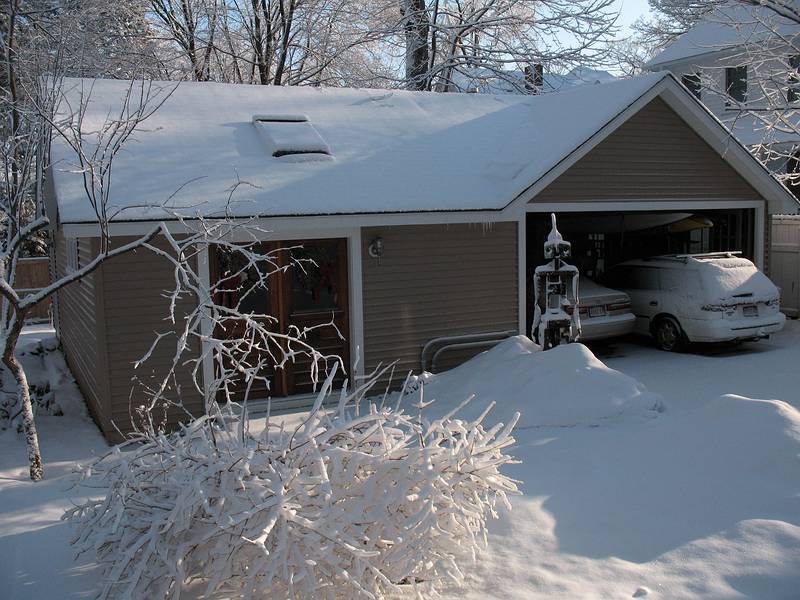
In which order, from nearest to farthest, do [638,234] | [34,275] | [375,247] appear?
[375,247] → [638,234] → [34,275]

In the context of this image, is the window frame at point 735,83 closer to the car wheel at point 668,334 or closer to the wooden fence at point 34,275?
the car wheel at point 668,334

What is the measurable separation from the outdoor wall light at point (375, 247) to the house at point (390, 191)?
0.02m

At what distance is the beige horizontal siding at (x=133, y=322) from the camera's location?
30.0ft

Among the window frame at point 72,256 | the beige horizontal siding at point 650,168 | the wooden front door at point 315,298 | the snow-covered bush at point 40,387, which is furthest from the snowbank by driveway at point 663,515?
the window frame at point 72,256

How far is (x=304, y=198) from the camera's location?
10.1m

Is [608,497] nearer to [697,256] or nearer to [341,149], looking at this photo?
[341,149]

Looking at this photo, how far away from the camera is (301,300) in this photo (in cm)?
1066

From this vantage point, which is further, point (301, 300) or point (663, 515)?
point (301, 300)

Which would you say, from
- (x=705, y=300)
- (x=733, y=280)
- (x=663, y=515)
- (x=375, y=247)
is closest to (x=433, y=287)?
(x=375, y=247)

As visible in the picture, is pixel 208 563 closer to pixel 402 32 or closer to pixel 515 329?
pixel 515 329

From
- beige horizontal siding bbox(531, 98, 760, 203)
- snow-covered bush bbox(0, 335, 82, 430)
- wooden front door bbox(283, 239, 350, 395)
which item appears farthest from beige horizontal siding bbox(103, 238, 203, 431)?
beige horizontal siding bbox(531, 98, 760, 203)

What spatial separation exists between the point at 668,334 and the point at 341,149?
6.24m

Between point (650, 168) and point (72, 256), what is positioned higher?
point (650, 168)

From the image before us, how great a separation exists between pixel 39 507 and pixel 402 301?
5.63 metres
